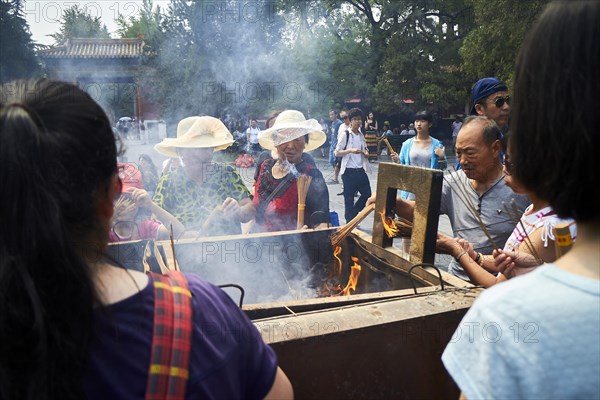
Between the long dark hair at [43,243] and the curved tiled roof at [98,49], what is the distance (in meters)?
24.0

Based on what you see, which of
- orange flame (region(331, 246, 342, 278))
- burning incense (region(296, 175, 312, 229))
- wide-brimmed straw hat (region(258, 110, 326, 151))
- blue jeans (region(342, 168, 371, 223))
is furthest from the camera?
blue jeans (region(342, 168, 371, 223))

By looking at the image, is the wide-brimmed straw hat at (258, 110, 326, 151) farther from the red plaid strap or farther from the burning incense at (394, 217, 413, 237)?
the red plaid strap

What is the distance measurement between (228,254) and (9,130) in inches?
87.2

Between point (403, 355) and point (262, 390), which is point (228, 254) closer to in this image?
point (403, 355)

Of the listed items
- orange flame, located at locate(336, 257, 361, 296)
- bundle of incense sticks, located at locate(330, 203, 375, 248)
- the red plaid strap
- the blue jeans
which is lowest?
the blue jeans

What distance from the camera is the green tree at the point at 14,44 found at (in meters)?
15.2

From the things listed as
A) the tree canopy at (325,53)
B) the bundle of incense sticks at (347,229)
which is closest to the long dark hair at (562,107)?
the bundle of incense sticks at (347,229)

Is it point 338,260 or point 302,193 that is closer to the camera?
point 338,260

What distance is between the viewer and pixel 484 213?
2557 mm

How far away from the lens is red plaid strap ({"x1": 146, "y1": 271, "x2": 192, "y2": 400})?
0.86m

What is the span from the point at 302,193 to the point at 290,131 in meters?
0.59

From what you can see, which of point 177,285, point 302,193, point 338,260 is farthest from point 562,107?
point 302,193

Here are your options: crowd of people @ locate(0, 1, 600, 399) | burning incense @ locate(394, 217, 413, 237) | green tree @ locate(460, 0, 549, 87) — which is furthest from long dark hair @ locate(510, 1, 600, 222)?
green tree @ locate(460, 0, 549, 87)

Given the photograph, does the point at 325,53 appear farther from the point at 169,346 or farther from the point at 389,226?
the point at 169,346
